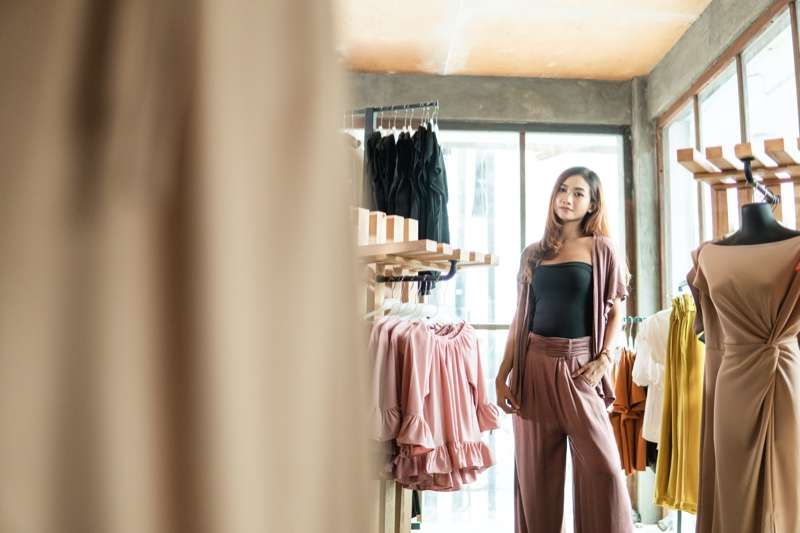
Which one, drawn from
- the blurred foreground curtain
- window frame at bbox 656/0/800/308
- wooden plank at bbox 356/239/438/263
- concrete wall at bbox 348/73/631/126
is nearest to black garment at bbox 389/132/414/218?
wooden plank at bbox 356/239/438/263

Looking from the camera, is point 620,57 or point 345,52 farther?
point 620,57

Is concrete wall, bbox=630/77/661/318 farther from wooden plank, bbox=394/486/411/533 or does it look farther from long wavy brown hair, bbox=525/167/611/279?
wooden plank, bbox=394/486/411/533

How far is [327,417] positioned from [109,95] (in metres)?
0.19

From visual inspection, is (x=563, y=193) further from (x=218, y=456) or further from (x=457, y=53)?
(x=218, y=456)

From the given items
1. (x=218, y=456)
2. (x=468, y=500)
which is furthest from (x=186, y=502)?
(x=468, y=500)

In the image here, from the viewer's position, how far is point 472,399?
2410 mm

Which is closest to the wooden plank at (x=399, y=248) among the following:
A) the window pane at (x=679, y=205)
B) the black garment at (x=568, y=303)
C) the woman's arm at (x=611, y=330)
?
the black garment at (x=568, y=303)

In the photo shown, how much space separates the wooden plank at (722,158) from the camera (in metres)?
2.11

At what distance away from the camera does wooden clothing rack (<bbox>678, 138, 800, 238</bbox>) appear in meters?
2.02

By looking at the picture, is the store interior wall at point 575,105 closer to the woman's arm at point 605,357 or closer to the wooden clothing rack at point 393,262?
the woman's arm at point 605,357

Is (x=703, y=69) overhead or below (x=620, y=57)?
below

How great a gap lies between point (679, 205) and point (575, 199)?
204 cm

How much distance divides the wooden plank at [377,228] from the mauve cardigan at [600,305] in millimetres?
702

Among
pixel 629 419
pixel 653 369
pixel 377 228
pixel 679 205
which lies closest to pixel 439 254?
pixel 377 228
